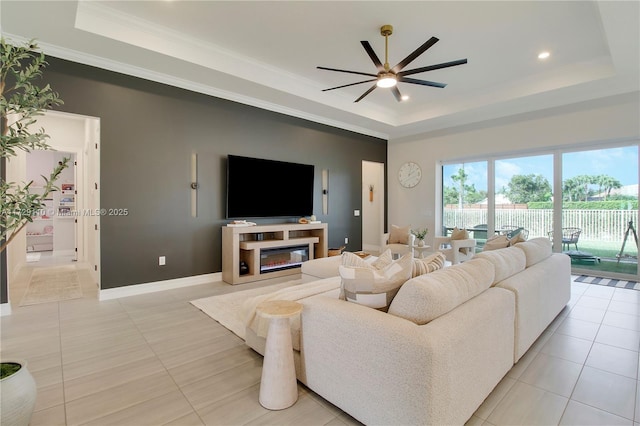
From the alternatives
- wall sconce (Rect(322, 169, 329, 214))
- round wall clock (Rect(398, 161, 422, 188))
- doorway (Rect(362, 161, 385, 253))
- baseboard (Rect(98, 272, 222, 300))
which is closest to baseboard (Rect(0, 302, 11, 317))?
baseboard (Rect(98, 272, 222, 300))

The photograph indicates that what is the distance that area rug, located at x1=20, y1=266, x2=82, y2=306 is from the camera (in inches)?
149

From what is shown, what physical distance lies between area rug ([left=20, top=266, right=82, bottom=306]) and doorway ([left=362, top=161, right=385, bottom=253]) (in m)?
5.77

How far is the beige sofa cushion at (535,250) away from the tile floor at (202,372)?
66cm

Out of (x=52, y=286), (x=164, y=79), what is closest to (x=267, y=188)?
(x=164, y=79)

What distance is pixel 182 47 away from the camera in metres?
3.68

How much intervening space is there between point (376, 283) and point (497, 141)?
538cm

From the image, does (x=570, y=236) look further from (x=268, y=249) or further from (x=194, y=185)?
(x=194, y=185)

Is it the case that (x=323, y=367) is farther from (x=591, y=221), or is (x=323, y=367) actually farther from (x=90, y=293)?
(x=591, y=221)

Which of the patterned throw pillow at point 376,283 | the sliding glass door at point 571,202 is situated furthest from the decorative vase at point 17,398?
the sliding glass door at point 571,202

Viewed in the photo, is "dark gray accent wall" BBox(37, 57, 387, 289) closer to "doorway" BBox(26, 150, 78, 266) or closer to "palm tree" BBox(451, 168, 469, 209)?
"palm tree" BBox(451, 168, 469, 209)

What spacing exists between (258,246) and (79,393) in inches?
113

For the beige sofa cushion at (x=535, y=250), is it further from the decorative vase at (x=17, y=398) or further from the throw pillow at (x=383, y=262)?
the decorative vase at (x=17, y=398)

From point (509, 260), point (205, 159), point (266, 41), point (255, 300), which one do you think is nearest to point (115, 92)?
point (205, 159)

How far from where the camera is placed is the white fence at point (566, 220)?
484 centimetres
